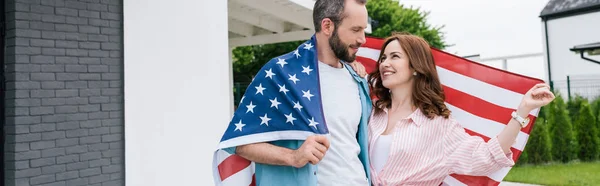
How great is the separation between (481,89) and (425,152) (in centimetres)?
51

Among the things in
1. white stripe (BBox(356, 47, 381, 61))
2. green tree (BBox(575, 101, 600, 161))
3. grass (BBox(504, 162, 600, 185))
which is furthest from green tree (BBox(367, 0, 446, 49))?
white stripe (BBox(356, 47, 381, 61))

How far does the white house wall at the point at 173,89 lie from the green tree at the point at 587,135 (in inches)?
342

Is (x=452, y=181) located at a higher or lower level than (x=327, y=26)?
lower

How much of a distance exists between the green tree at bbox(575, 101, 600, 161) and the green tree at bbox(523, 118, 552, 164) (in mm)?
750

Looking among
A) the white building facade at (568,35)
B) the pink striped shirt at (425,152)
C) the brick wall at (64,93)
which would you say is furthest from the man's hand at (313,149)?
the white building facade at (568,35)

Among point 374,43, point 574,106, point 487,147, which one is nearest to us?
point 487,147

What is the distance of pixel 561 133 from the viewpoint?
39.5 ft

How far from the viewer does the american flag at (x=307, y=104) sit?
238 centimetres

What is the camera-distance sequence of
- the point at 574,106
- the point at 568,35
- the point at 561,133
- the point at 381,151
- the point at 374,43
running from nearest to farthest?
the point at 381,151 < the point at 374,43 < the point at 561,133 < the point at 574,106 < the point at 568,35

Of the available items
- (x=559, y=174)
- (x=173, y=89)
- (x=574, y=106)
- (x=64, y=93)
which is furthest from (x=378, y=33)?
(x=64, y=93)

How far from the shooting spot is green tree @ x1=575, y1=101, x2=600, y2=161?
477 inches

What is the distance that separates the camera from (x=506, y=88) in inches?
115

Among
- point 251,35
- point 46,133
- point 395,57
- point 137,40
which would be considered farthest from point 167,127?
point 251,35

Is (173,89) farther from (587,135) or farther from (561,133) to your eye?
(587,135)
